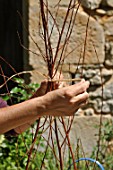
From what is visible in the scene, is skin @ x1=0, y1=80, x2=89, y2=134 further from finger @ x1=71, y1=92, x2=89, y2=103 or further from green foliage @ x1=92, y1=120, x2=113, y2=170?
green foliage @ x1=92, y1=120, x2=113, y2=170

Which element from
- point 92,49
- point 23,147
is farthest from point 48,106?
point 92,49

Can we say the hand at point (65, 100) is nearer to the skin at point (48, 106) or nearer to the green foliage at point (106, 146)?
the skin at point (48, 106)

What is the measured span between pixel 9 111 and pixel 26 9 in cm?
211

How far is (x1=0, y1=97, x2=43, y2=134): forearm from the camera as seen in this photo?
4.48 ft

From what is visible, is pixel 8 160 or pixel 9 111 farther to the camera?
pixel 8 160

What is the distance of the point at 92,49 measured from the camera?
3.51 m

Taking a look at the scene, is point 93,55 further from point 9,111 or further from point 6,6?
point 9,111

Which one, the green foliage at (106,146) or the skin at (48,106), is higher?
the skin at (48,106)

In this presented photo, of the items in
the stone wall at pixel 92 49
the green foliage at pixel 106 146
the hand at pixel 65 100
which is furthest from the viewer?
the stone wall at pixel 92 49

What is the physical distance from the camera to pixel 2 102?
185 centimetres

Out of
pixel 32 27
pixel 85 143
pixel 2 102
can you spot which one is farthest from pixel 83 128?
pixel 2 102

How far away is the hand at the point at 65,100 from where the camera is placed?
1.34 metres

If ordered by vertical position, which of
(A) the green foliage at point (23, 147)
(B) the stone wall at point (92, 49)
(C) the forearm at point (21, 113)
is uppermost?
(C) the forearm at point (21, 113)

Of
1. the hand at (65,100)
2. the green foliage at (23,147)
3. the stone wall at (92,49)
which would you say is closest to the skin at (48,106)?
the hand at (65,100)
